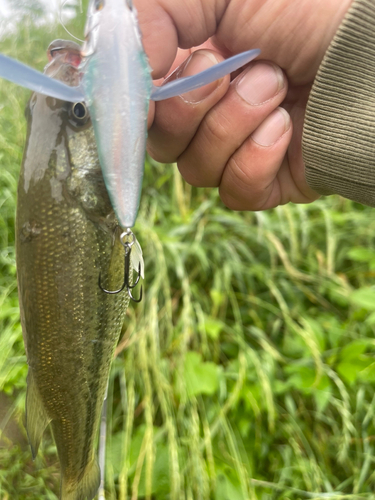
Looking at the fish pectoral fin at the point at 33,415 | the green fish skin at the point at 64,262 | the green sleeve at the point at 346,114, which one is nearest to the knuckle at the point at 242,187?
the green sleeve at the point at 346,114

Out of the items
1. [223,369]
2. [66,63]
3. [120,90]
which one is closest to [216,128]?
[66,63]

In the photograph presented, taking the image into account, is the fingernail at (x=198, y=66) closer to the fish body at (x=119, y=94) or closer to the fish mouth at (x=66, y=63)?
the fish mouth at (x=66, y=63)

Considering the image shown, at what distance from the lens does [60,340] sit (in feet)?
2.36

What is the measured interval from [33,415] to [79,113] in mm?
553

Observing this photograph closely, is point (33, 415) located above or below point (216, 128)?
below

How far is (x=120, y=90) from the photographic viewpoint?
1.46 ft

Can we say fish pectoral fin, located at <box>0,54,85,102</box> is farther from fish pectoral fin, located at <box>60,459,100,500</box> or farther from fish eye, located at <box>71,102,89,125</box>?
fish pectoral fin, located at <box>60,459,100,500</box>

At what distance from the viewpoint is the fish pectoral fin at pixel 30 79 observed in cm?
39

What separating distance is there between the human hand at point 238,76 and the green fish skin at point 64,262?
0.86 feet

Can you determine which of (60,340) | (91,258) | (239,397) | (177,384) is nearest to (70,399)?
(60,340)

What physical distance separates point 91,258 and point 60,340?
0.53 ft

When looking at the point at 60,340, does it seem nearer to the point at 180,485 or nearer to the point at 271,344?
the point at 180,485

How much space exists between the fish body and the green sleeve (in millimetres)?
551

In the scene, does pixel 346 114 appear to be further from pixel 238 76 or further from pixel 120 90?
pixel 120 90
